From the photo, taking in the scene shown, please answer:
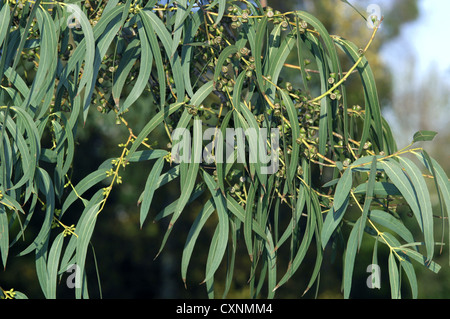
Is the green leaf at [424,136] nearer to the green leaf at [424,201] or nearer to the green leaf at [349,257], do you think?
the green leaf at [424,201]

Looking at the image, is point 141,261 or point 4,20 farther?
point 141,261

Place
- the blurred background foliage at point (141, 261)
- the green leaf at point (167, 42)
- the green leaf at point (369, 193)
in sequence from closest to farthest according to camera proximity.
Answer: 1. the green leaf at point (369, 193)
2. the green leaf at point (167, 42)
3. the blurred background foliage at point (141, 261)

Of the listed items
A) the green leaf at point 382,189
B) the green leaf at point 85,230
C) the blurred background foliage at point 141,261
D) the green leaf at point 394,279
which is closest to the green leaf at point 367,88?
the green leaf at point 382,189

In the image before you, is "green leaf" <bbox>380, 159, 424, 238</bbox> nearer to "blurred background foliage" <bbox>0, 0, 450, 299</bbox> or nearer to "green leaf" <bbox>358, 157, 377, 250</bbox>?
"green leaf" <bbox>358, 157, 377, 250</bbox>

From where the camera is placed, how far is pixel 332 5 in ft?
23.6

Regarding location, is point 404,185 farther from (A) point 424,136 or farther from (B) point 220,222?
(B) point 220,222

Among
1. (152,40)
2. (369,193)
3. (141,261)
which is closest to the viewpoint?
(369,193)

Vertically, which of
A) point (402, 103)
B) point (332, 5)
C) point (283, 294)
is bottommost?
point (283, 294)

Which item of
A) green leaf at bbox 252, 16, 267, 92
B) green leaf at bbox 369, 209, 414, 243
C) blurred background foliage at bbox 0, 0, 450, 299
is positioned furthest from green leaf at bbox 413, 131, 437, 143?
blurred background foliage at bbox 0, 0, 450, 299

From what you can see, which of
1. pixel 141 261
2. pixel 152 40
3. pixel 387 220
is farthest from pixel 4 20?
pixel 141 261

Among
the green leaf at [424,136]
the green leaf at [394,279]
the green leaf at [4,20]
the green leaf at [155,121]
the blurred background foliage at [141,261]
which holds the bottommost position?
the blurred background foliage at [141,261]
